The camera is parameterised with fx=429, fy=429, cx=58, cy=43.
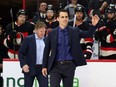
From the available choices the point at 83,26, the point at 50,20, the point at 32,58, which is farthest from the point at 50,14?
the point at 32,58

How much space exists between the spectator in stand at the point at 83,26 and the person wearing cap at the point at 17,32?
0.93m

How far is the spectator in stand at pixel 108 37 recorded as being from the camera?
26.6 feet

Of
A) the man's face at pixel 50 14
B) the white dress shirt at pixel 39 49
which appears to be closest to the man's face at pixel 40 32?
the white dress shirt at pixel 39 49

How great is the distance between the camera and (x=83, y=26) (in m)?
8.12

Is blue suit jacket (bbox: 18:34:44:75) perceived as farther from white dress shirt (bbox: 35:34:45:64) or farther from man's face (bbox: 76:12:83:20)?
man's face (bbox: 76:12:83:20)

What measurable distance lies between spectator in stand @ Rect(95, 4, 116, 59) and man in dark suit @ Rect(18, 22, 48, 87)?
1.62 metres

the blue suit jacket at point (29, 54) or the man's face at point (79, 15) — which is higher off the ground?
the man's face at point (79, 15)

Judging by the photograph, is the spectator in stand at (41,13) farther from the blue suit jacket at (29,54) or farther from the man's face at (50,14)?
the blue suit jacket at (29,54)

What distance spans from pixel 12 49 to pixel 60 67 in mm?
2856

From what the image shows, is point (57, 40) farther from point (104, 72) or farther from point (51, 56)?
point (104, 72)

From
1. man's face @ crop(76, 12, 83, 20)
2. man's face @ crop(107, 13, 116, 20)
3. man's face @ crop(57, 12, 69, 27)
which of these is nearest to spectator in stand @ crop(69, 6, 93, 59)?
man's face @ crop(76, 12, 83, 20)

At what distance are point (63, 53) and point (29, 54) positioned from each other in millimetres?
1213

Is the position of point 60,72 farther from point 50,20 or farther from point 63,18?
point 50,20

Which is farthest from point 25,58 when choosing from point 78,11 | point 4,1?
point 4,1
